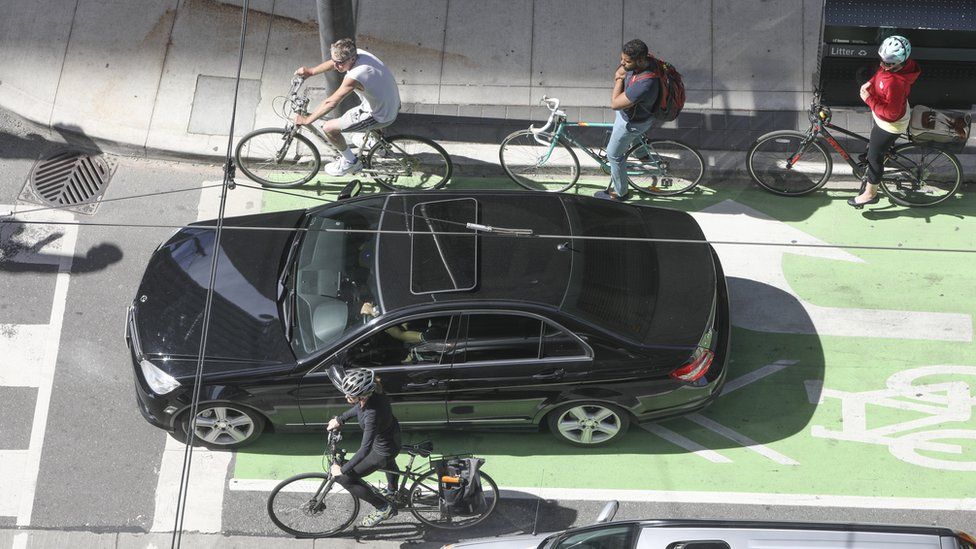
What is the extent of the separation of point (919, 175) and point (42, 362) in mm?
8525

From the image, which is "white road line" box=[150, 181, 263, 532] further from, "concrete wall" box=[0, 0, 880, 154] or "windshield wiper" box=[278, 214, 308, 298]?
"concrete wall" box=[0, 0, 880, 154]

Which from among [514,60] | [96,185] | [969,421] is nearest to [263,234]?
[96,185]

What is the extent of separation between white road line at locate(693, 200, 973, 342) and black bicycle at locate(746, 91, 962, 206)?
0.55 meters

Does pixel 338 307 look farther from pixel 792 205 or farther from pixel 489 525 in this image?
pixel 792 205

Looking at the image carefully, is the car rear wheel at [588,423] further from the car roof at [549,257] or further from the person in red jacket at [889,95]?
the person in red jacket at [889,95]

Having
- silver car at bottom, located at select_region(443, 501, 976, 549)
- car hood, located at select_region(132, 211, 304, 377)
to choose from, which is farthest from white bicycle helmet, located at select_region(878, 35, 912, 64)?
car hood, located at select_region(132, 211, 304, 377)

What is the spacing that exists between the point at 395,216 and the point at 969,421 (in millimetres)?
5222

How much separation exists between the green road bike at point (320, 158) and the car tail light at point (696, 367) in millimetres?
Result: 3489

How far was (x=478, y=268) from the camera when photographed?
779 centimetres

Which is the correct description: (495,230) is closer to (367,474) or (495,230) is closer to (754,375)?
(367,474)

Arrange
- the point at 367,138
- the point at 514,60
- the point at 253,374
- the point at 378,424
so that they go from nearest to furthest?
1. the point at 378,424
2. the point at 253,374
3. the point at 367,138
4. the point at 514,60

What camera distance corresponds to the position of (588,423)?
8.10 m

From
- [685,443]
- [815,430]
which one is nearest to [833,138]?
[815,430]

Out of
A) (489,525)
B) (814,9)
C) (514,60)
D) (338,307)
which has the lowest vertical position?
(489,525)
